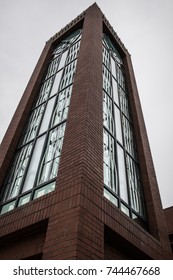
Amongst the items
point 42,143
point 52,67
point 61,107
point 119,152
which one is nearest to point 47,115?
point 61,107

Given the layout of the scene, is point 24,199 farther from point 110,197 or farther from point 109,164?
point 109,164

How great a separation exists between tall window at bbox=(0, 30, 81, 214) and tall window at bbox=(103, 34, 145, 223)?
1.08 meters

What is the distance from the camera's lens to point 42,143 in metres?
5.84

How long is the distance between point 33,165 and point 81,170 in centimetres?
202

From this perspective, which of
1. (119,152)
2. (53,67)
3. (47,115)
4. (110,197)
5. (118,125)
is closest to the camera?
(110,197)

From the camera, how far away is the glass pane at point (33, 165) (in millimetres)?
5072

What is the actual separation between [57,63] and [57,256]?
7.41 meters

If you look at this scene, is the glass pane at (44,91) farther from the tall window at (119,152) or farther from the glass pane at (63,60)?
the tall window at (119,152)

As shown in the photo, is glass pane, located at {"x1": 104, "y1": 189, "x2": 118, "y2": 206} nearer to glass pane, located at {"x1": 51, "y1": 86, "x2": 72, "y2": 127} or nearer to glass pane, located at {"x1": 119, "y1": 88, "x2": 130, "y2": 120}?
glass pane, located at {"x1": 51, "y1": 86, "x2": 72, "y2": 127}

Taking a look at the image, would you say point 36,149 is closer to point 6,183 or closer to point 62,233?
point 6,183

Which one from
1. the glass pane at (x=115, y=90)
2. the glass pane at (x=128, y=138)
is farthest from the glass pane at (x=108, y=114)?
the glass pane at (x=128, y=138)

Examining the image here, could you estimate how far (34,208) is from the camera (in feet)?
13.1

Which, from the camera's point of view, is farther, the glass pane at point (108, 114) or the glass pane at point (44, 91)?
the glass pane at point (44, 91)

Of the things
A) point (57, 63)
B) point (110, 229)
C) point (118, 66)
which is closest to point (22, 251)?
point (110, 229)
